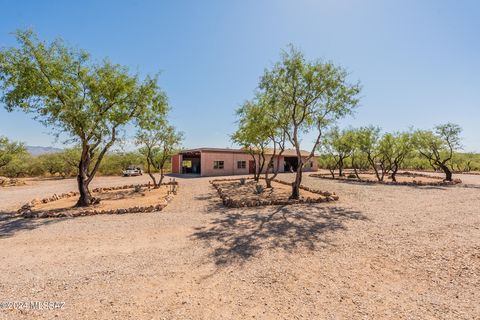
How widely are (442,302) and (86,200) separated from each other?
50.4 ft

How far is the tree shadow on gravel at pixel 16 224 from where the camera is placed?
8525 mm

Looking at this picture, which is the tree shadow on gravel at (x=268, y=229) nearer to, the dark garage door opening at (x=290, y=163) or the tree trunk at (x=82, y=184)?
the tree trunk at (x=82, y=184)

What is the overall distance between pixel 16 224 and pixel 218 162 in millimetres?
26433

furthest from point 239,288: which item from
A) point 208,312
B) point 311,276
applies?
point 311,276

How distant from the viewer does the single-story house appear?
1344 inches

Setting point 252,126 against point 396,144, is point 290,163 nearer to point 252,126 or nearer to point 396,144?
point 396,144

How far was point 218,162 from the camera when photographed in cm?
3509

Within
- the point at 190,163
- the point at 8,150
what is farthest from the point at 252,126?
the point at 8,150

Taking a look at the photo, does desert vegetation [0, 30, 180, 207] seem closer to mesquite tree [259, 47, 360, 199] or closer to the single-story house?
mesquite tree [259, 47, 360, 199]

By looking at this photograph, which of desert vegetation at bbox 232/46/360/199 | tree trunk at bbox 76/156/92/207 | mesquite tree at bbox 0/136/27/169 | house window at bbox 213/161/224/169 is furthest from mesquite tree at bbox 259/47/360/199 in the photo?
mesquite tree at bbox 0/136/27/169

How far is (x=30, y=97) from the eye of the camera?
11031mm

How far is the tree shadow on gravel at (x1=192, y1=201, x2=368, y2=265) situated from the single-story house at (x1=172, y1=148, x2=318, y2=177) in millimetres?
19227

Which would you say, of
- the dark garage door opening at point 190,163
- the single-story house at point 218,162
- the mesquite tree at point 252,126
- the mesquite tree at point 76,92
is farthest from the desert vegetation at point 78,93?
the dark garage door opening at point 190,163

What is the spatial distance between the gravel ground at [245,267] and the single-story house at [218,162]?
22407 millimetres
